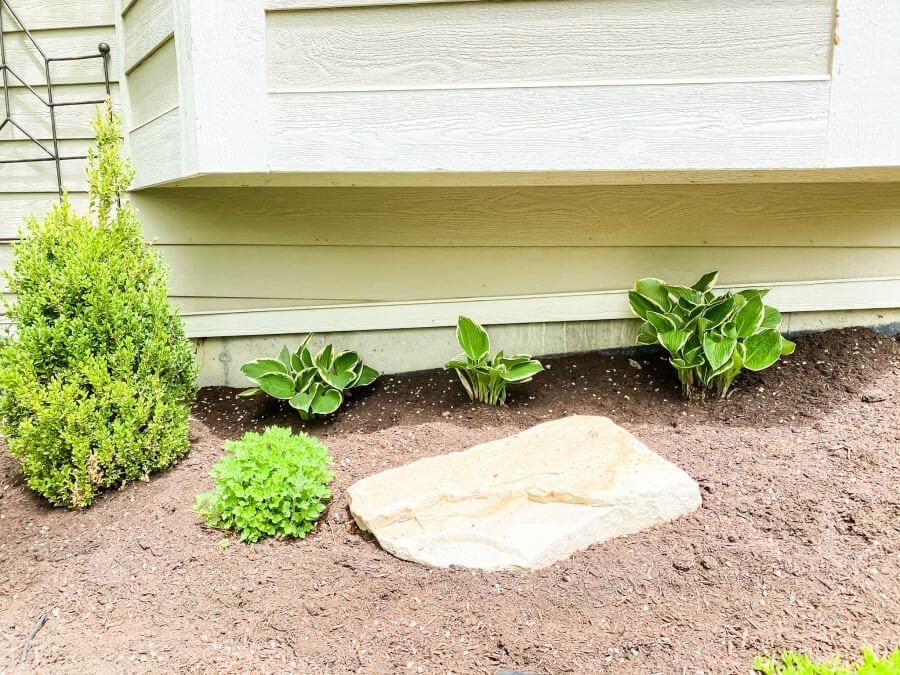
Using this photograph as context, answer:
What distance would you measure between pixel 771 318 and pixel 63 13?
13.4 ft

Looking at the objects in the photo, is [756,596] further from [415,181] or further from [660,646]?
[415,181]

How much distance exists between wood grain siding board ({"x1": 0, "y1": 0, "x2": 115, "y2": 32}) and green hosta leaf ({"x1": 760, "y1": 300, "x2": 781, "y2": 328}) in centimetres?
374

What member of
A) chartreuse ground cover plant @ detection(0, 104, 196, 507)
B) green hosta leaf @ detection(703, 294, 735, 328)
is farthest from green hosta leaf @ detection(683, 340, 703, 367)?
chartreuse ground cover plant @ detection(0, 104, 196, 507)

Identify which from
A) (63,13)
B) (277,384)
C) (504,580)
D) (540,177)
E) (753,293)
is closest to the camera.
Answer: (504,580)

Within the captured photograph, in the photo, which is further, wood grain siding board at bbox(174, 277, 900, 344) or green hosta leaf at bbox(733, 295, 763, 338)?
wood grain siding board at bbox(174, 277, 900, 344)

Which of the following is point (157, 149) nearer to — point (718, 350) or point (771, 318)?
point (718, 350)

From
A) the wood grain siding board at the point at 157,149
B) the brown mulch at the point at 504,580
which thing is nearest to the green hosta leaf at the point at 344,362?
the brown mulch at the point at 504,580

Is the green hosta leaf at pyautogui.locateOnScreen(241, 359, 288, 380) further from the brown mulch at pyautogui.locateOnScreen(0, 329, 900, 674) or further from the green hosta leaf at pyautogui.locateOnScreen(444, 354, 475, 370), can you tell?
the green hosta leaf at pyautogui.locateOnScreen(444, 354, 475, 370)

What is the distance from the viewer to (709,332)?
2787 mm

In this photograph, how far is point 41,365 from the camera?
2408mm

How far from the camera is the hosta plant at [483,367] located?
9.55ft

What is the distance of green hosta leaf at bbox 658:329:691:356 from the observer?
279 centimetres

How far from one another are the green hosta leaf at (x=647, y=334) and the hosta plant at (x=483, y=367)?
0.54 m

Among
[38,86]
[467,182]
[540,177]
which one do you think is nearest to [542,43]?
[540,177]
